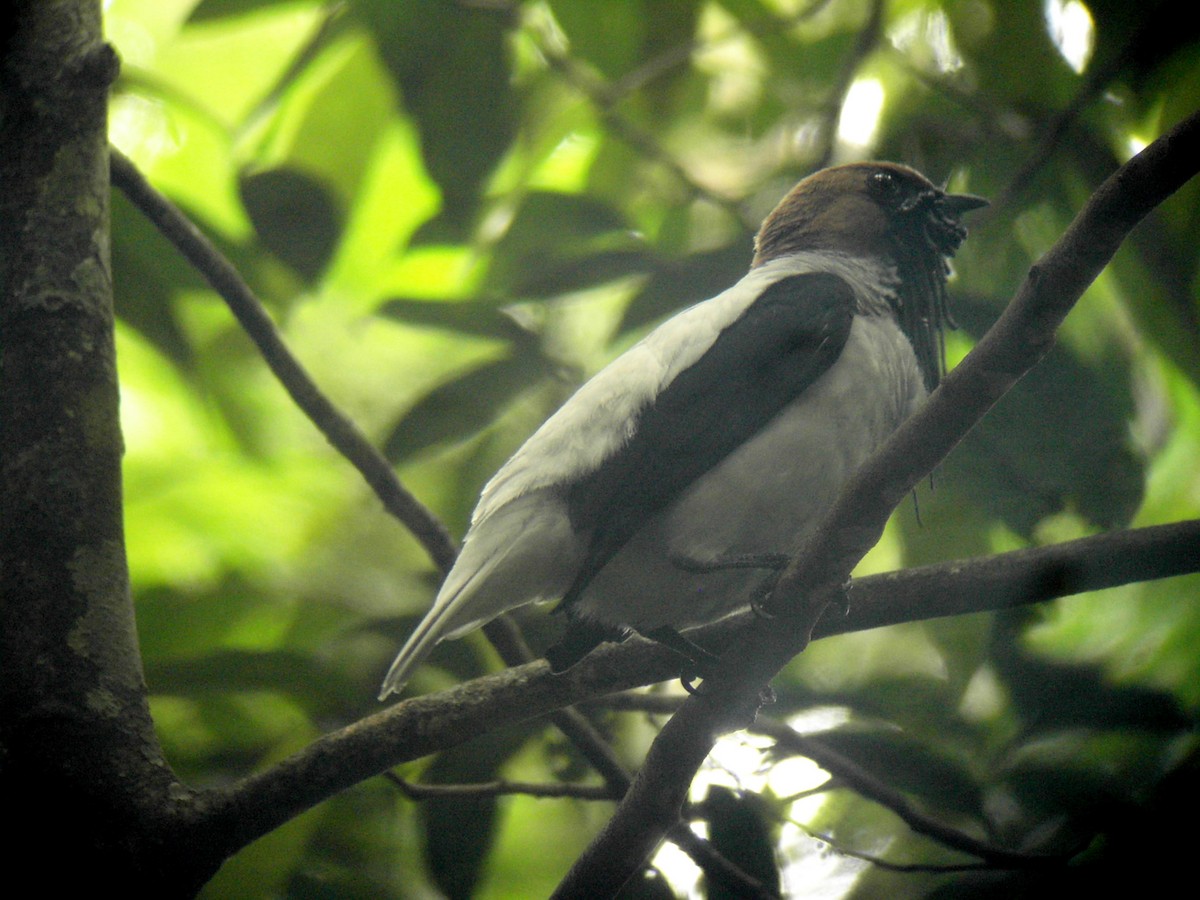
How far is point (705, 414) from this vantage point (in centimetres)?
243

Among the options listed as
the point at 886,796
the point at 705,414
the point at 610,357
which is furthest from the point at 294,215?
the point at 886,796

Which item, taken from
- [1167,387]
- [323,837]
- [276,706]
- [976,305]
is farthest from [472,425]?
[1167,387]

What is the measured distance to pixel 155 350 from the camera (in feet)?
9.37

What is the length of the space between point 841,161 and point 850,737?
1.75m

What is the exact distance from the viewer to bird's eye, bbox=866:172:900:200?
3.16 meters

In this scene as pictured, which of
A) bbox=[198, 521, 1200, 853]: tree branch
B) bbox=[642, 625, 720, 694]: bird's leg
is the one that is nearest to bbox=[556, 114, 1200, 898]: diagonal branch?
bbox=[198, 521, 1200, 853]: tree branch

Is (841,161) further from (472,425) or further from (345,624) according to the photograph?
(345,624)

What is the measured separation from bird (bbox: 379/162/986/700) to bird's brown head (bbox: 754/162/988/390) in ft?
0.64

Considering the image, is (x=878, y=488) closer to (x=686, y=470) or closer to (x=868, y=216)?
(x=686, y=470)

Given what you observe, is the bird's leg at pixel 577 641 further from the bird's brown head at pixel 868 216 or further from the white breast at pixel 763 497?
the bird's brown head at pixel 868 216

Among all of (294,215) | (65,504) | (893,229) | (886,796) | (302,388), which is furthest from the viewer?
(893,229)

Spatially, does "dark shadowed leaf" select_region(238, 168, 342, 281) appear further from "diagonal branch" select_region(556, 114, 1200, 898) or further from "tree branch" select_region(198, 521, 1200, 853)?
"diagonal branch" select_region(556, 114, 1200, 898)

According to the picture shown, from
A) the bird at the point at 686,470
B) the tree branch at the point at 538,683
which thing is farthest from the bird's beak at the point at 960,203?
the tree branch at the point at 538,683

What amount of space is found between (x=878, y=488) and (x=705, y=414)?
711mm
